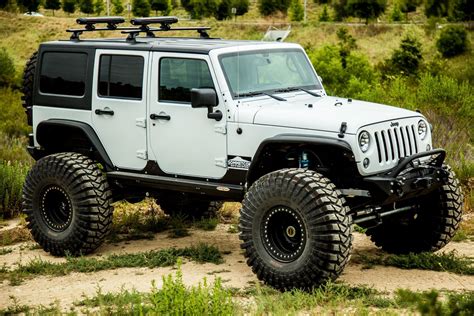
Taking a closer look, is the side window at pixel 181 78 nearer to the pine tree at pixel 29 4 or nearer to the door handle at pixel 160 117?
the door handle at pixel 160 117

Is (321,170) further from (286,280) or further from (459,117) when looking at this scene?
(459,117)

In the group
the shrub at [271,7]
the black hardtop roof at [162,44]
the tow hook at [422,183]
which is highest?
the shrub at [271,7]

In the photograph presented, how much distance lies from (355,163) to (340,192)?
11.8 inches

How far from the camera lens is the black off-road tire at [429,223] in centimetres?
780

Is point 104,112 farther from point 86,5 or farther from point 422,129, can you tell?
point 86,5

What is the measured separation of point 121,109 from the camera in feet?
27.3

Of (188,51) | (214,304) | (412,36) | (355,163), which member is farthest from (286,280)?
(412,36)

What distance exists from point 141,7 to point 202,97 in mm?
52804

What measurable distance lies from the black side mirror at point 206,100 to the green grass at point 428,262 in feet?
6.57

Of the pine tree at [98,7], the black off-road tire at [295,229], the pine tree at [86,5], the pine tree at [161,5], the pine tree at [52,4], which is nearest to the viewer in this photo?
the black off-road tire at [295,229]

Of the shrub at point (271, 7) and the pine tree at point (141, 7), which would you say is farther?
the shrub at point (271, 7)

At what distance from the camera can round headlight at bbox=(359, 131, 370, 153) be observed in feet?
22.2

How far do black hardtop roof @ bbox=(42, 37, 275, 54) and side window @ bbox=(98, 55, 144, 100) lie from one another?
12cm

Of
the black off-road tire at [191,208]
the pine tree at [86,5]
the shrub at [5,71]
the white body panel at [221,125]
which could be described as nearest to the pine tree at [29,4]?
the pine tree at [86,5]
